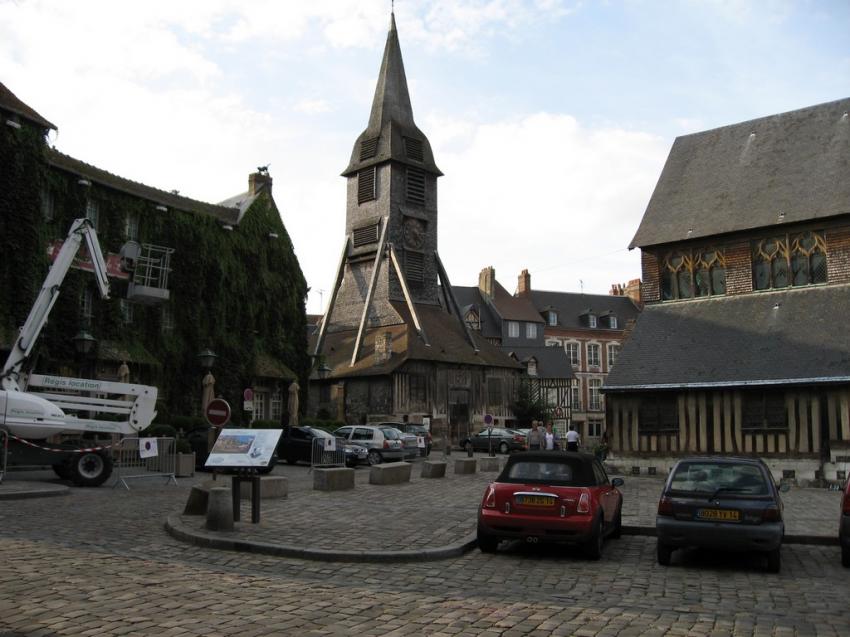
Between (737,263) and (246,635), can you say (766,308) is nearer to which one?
(737,263)

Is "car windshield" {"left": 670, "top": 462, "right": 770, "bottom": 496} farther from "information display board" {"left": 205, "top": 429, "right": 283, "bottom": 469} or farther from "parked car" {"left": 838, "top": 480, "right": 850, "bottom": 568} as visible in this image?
"information display board" {"left": 205, "top": 429, "right": 283, "bottom": 469}

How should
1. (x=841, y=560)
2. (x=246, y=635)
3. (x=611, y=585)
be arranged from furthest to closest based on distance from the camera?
(x=841, y=560) → (x=611, y=585) → (x=246, y=635)

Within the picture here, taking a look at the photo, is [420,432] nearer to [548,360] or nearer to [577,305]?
[548,360]

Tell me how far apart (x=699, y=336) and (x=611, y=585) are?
17.8 m

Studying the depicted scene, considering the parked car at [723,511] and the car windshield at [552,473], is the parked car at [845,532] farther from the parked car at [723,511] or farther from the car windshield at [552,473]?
the car windshield at [552,473]

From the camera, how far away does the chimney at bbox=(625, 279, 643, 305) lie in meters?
74.4

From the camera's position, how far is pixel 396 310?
44.8 m

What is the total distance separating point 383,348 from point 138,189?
A: 16.9m

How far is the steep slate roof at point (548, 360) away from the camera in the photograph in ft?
193

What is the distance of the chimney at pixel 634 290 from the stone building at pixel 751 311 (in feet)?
152

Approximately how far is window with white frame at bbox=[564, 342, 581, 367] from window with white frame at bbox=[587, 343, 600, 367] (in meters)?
1.02

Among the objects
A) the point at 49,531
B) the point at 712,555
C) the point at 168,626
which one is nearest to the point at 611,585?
the point at 712,555

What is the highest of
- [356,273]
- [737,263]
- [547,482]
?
[356,273]

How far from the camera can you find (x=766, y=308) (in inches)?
967
